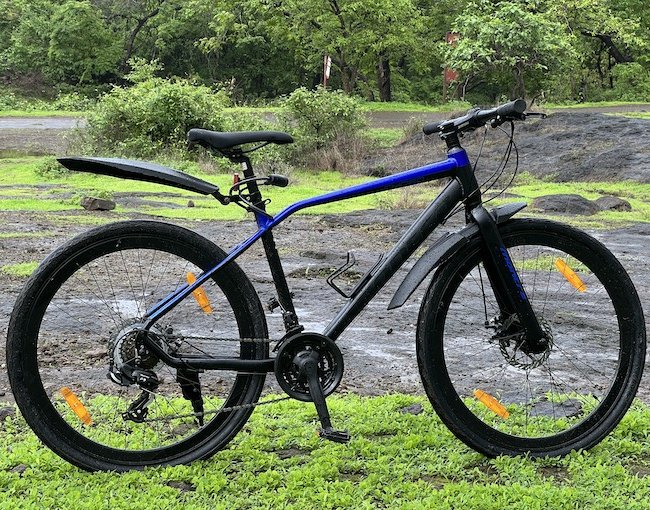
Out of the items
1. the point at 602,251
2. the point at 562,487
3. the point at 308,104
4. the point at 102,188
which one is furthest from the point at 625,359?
the point at 308,104

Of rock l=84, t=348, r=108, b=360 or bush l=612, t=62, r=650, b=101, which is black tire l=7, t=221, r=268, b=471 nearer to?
rock l=84, t=348, r=108, b=360

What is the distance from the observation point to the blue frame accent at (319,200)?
3.15m

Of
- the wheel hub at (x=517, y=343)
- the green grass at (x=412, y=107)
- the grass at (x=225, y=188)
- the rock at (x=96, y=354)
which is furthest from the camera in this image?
the green grass at (x=412, y=107)

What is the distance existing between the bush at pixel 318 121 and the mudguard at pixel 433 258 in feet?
48.7

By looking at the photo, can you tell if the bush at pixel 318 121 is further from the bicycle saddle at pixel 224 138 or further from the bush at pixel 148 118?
the bicycle saddle at pixel 224 138

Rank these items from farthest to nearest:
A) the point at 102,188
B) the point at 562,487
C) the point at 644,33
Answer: the point at 644,33 < the point at 102,188 < the point at 562,487

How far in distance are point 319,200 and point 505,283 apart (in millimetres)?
843

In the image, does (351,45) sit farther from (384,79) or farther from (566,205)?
(566,205)

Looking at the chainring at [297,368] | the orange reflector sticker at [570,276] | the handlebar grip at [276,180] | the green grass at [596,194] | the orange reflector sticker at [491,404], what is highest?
the handlebar grip at [276,180]

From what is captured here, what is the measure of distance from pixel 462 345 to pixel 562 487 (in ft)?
5.47

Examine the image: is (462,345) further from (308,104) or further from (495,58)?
(495,58)

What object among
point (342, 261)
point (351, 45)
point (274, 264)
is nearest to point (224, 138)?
point (274, 264)

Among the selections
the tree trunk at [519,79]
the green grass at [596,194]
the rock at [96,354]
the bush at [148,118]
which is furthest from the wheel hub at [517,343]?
the tree trunk at [519,79]

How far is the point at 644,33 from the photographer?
119 feet
